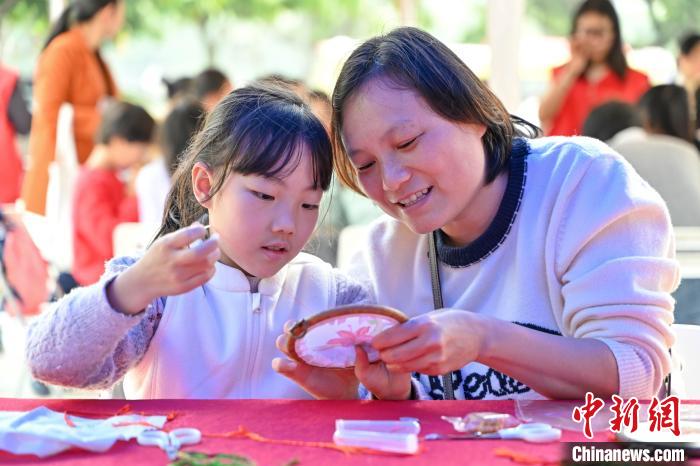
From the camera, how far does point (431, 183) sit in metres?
1.85

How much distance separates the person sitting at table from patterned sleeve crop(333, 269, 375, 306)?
36 millimetres

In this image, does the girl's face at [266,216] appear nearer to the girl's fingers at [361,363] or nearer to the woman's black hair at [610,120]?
the girl's fingers at [361,363]

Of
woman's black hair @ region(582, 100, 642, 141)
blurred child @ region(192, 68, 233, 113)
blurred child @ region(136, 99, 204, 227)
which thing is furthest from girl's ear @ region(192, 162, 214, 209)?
blurred child @ region(192, 68, 233, 113)

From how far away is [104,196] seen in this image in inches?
196

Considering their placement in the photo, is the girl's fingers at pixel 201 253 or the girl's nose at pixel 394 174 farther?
the girl's nose at pixel 394 174

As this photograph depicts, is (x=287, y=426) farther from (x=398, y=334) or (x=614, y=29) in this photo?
(x=614, y=29)

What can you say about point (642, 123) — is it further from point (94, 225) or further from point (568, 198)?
point (568, 198)

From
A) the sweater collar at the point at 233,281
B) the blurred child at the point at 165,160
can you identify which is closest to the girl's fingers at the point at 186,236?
the sweater collar at the point at 233,281

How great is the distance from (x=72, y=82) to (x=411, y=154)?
4241 mm

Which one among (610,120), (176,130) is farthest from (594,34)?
(176,130)

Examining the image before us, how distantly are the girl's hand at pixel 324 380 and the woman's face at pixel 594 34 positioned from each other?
401 cm

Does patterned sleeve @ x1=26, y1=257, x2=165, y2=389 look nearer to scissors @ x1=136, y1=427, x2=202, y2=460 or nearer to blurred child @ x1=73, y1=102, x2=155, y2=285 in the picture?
scissors @ x1=136, y1=427, x2=202, y2=460

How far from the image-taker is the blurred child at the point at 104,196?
4.88m

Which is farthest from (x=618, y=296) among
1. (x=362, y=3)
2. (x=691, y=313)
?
(x=362, y=3)
